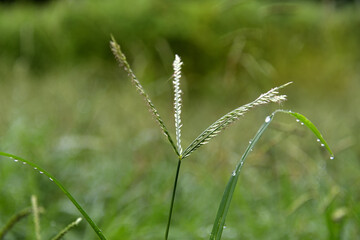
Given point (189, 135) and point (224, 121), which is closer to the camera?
point (224, 121)

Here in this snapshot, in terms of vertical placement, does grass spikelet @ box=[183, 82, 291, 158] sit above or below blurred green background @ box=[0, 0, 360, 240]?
above

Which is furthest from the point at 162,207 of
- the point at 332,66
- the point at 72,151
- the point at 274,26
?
the point at 332,66

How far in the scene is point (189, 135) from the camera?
373 centimetres

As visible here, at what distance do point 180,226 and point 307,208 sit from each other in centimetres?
49

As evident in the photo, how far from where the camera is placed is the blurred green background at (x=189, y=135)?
1.64 metres

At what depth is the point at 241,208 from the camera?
6.01ft

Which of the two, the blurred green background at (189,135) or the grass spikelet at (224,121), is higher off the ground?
the grass spikelet at (224,121)

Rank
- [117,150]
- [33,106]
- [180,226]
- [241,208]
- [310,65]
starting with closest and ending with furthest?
1. [180,226]
2. [241,208]
3. [117,150]
4. [33,106]
5. [310,65]

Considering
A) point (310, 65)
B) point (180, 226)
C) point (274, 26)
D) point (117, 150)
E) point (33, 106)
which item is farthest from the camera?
point (310, 65)

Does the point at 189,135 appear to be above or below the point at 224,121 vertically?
below

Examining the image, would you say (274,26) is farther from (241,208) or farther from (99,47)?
(241,208)

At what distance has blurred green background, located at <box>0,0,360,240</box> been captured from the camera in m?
1.64

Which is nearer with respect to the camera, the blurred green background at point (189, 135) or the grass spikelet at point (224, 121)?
the grass spikelet at point (224, 121)

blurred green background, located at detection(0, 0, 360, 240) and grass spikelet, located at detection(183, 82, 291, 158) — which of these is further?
blurred green background, located at detection(0, 0, 360, 240)
